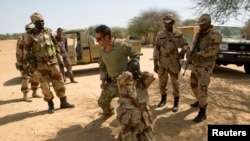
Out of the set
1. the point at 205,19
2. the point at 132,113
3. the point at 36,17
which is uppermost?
the point at 36,17

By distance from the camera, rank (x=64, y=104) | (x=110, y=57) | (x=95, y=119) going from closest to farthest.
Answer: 1. (x=110, y=57)
2. (x=95, y=119)
3. (x=64, y=104)

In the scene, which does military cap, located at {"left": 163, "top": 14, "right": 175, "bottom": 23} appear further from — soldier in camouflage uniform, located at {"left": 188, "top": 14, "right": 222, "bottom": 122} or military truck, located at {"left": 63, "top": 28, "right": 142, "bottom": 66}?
military truck, located at {"left": 63, "top": 28, "right": 142, "bottom": 66}

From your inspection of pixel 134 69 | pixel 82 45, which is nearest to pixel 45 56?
pixel 134 69

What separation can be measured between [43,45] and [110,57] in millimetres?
1701

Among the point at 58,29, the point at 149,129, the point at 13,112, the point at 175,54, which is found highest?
the point at 58,29

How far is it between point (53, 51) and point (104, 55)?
1612 mm

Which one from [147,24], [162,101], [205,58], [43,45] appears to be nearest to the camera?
[205,58]

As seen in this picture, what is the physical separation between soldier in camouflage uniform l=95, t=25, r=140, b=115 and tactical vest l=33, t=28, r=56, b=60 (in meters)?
1.37

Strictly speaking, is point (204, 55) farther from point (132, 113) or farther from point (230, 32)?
point (230, 32)

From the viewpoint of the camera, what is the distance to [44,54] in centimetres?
529

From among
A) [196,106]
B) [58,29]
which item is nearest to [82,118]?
[196,106]

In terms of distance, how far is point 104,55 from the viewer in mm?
4254

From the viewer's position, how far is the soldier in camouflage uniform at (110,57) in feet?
13.3

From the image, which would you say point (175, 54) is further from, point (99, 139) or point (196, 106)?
point (99, 139)
